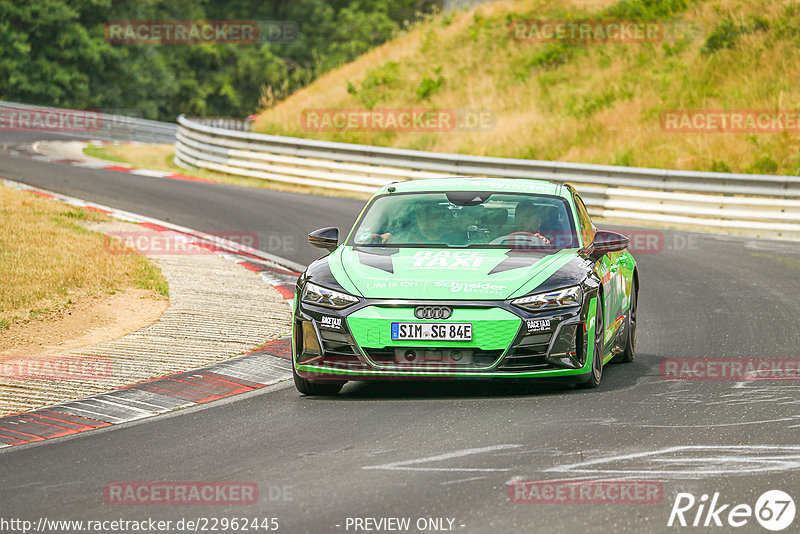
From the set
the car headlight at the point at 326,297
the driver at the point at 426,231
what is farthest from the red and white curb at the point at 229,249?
the car headlight at the point at 326,297

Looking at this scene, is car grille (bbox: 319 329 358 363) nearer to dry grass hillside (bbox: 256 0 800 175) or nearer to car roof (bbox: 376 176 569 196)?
car roof (bbox: 376 176 569 196)

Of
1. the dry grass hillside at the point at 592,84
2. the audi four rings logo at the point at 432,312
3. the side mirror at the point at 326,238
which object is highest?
the dry grass hillside at the point at 592,84

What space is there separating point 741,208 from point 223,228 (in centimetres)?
906

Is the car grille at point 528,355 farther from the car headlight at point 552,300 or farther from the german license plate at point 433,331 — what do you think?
the german license plate at point 433,331

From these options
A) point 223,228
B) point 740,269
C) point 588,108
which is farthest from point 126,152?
point 740,269

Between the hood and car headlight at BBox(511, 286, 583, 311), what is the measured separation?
0.29 ft

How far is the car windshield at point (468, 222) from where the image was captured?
29.3 ft

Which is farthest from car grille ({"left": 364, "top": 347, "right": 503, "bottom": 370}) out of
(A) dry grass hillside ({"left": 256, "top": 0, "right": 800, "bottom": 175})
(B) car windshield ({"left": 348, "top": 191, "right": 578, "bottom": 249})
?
(A) dry grass hillside ({"left": 256, "top": 0, "right": 800, "bottom": 175})

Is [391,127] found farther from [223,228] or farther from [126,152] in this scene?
[223,228]

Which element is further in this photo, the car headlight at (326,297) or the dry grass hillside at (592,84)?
the dry grass hillside at (592,84)

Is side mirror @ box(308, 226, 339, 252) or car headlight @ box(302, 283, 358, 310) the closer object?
car headlight @ box(302, 283, 358, 310)

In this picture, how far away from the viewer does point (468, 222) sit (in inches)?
359

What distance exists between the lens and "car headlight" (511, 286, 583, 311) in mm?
7871

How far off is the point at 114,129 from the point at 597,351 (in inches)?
1327
